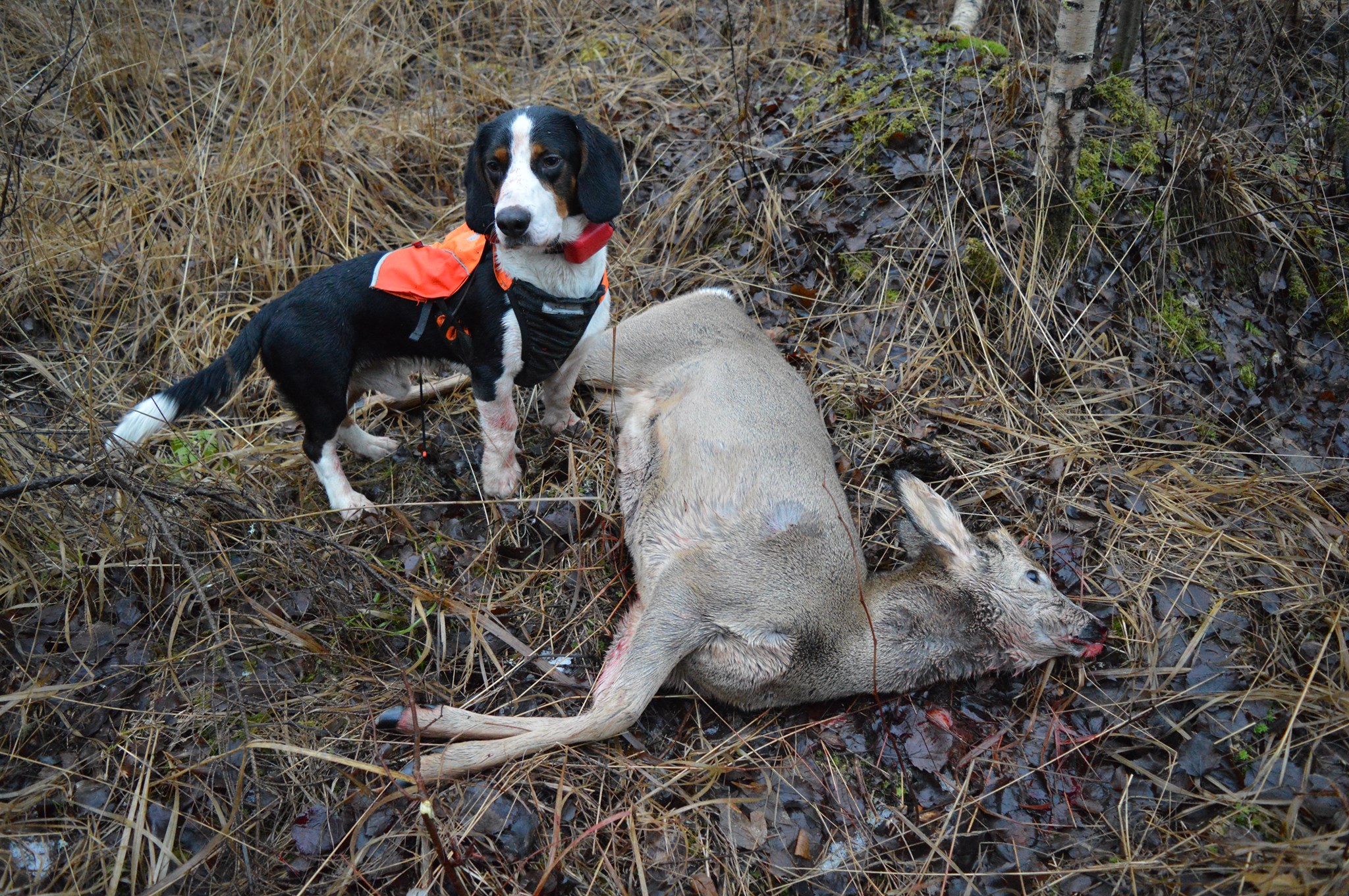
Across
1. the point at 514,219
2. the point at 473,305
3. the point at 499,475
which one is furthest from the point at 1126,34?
the point at 499,475

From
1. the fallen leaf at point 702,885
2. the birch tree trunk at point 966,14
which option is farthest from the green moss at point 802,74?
the fallen leaf at point 702,885

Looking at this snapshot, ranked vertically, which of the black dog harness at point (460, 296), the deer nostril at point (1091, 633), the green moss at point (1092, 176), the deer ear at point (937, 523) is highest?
the green moss at point (1092, 176)

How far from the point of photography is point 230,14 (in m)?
6.09

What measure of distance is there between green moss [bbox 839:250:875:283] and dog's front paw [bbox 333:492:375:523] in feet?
9.22

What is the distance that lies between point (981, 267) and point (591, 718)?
3.08m

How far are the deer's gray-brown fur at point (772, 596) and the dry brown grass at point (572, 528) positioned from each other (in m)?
0.15

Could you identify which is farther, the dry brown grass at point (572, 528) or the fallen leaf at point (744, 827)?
the fallen leaf at point (744, 827)

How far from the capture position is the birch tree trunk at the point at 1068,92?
3.90 m

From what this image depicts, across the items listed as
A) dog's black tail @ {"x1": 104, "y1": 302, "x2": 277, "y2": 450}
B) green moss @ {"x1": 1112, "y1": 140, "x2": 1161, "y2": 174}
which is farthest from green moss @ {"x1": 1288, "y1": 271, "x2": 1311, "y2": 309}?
dog's black tail @ {"x1": 104, "y1": 302, "x2": 277, "y2": 450}

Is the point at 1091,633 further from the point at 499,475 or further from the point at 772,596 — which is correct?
the point at 499,475

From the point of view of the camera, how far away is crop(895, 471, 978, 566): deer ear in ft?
11.0

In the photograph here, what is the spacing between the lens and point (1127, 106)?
Result: 4.93 meters

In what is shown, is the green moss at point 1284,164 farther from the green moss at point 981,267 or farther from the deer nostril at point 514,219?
the deer nostril at point 514,219

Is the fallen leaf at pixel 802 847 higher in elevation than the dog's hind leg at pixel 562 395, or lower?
lower
